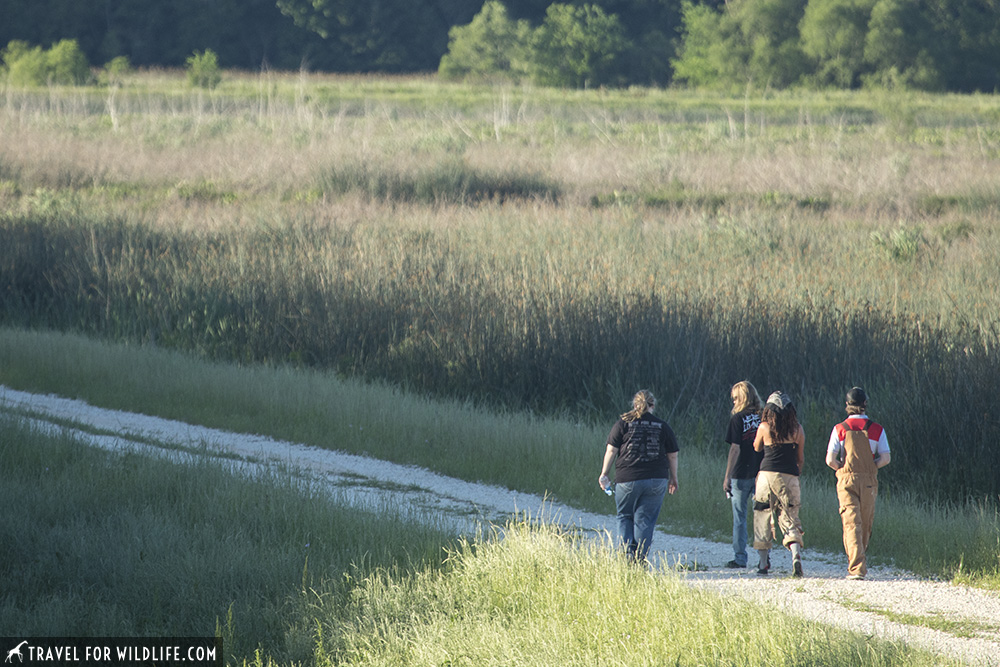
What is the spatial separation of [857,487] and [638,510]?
1499mm

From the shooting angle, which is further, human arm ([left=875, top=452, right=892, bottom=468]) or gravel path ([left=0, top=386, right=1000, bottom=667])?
human arm ([left=875, top=452, right=892, bottom=468])

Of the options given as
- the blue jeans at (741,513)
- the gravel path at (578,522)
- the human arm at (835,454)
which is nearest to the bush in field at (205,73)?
the gravel path at (578,522)

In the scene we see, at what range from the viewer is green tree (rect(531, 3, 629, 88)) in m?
72.4

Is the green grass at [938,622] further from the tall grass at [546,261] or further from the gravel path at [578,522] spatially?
the tall grass at [546,261]

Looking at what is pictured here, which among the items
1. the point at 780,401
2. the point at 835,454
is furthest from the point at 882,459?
the point at 780,401

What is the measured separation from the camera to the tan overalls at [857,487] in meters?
7.06

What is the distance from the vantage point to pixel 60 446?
9.75m

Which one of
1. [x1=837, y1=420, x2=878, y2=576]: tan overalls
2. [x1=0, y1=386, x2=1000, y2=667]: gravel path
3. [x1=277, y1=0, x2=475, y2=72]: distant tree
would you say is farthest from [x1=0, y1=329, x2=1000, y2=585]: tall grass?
[x1=277, y1=0, x2=475, y2=72]: distant tree

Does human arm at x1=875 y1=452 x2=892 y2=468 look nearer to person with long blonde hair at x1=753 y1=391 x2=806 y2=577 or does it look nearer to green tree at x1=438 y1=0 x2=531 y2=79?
person with long blonde hair at x1=753 y1=391 x2=806 y2=577

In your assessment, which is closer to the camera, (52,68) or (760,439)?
(760,439)

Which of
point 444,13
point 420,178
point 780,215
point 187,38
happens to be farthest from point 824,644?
point 444,13

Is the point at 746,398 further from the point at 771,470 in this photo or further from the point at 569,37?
the point at 569,37

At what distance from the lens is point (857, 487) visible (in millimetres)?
7074

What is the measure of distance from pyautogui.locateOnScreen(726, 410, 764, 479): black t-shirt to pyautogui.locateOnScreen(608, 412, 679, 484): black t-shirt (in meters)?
0.73
